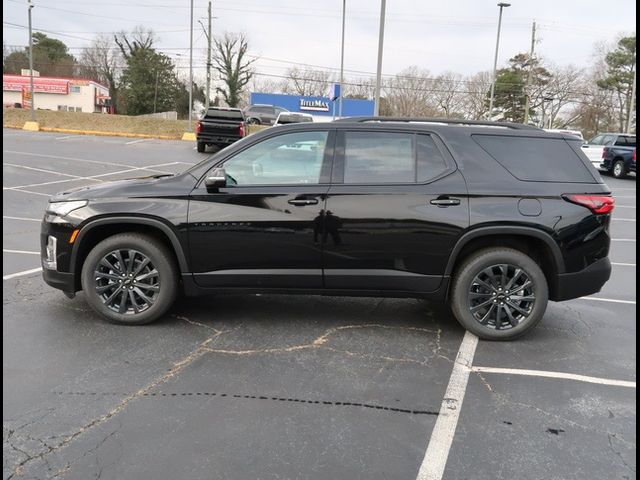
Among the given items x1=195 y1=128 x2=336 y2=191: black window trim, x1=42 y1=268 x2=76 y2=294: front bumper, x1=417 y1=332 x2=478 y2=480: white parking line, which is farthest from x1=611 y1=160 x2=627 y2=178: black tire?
x1=42 y1=268 x2=76 y2=294: front bumper

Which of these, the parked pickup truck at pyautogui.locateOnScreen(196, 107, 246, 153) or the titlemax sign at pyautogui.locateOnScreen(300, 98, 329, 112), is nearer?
the parked pickup truck at pyautogui.locateOnScreen(196, 107, 246, 153)

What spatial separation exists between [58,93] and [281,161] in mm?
77700

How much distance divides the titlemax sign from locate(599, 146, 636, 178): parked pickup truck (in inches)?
1341

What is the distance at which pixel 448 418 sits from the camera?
330 centimetres

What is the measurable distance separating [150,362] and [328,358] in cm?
133

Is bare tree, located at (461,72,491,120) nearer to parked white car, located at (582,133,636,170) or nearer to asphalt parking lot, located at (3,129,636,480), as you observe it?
parked white car, located at (582,133,636,170)

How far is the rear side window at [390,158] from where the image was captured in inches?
178

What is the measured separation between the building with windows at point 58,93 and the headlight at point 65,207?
7094 cm

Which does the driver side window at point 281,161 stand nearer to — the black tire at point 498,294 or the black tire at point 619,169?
the black tire at point 498,294

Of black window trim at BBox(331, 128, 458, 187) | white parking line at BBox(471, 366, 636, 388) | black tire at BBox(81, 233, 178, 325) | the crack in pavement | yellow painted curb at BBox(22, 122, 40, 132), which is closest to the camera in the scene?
the crack in pavement

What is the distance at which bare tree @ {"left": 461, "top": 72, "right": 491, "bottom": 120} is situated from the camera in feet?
203

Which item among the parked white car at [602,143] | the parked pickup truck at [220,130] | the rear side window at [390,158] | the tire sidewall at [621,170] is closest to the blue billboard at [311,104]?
the parked white car at [602,143]

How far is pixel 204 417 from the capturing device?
10.6 feet

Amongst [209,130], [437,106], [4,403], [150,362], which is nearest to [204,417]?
[150,362]
